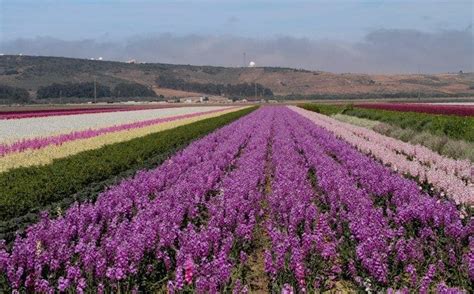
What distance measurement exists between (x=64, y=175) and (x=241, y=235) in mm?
5843

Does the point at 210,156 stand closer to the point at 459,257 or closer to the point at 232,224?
the point at 232,224

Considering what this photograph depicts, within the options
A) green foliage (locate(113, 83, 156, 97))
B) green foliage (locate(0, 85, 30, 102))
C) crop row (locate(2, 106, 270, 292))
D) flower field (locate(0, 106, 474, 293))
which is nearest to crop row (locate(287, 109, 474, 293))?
flower field (locate(0, 106, 474, 293))

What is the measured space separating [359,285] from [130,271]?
2347 mm

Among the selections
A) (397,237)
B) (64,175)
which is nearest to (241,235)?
(397,237)

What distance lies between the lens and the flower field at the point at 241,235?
537 centimetres

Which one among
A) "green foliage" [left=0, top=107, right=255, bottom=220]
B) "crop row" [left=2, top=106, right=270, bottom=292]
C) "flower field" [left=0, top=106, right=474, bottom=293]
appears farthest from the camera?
"green foliage" [left=0, top=107, right=255, bottom=220]

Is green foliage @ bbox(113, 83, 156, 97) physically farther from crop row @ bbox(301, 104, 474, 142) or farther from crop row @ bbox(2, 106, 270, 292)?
crop row @ bbox(2, 106, 270, 292)

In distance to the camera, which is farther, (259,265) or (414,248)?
(259,265)

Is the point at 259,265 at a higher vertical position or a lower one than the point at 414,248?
lower

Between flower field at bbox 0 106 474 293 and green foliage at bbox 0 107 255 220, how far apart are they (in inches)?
1.4

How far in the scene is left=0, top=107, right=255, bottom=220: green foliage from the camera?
29.8 ft

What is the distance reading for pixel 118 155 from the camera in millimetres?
15039

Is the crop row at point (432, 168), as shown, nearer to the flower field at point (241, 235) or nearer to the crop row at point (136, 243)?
the flower field at point (241, 235)

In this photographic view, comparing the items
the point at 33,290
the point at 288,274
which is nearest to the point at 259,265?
the point at 288,274
